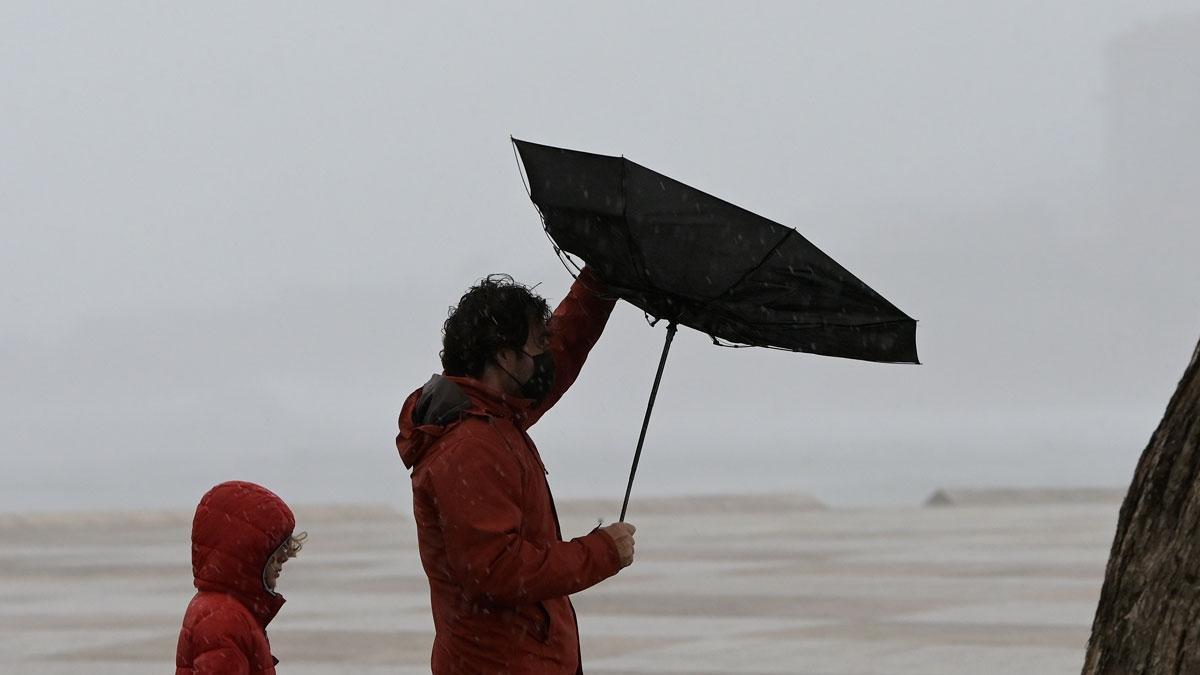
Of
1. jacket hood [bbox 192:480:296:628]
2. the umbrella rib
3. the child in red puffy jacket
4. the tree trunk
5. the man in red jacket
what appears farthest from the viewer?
jacket hood [bbox 192:480:296:628]

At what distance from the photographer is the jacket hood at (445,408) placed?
4.58m

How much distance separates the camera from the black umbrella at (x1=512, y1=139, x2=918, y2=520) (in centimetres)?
473

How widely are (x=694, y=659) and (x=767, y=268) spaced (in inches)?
254

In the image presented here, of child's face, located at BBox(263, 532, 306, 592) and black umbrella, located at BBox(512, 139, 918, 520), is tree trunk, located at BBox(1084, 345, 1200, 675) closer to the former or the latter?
black umbrella, located at BBox(512, 139, 918, 520)

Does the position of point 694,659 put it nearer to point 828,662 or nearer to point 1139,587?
A: point 828,662

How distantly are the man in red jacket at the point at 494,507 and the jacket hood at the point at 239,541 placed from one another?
50 centimetres

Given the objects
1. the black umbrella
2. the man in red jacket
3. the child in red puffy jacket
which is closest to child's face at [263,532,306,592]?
the child in red puffy jacket

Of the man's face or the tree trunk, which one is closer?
the tree trunk

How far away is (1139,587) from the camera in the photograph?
13.3ft

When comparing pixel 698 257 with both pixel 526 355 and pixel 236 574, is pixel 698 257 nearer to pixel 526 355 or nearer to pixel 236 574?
pixel 526 355

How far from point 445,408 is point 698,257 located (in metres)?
0.72

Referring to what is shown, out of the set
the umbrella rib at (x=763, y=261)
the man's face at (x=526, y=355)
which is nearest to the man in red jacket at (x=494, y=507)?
the man's face at (x=526, y=355)

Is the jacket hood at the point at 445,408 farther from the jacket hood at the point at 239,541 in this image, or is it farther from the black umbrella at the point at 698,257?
the jacket hood at the point at 239,541

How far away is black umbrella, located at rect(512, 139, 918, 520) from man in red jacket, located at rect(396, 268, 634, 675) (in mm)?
253
